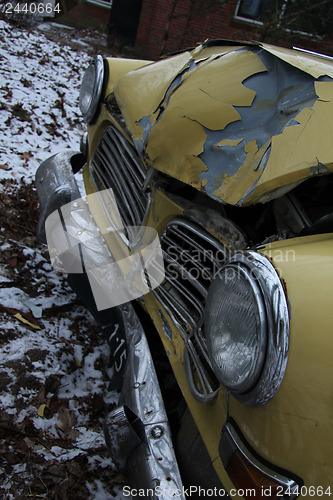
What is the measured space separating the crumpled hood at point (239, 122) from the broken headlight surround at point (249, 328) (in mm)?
312

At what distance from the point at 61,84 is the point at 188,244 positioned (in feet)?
16.1

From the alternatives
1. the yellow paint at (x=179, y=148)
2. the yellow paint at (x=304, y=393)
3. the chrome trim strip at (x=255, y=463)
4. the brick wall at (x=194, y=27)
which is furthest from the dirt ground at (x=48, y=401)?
the brick wall at (x=194, y=27)

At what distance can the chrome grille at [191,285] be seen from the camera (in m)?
1.39

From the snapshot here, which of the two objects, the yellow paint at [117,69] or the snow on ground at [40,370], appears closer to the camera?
the snow on ground at [40,370]

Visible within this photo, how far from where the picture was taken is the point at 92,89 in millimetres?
2318

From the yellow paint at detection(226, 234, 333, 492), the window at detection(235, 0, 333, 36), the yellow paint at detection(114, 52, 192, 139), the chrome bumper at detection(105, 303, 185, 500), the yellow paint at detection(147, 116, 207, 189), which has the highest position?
the window at detection(235, 0, 333, 36)

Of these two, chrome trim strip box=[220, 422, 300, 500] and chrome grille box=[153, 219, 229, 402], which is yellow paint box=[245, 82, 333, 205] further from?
chrome trim strip box=[220, 422, 300, 500]

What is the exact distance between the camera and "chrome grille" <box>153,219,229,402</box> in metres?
1.39

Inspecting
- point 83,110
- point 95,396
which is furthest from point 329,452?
point 83,110

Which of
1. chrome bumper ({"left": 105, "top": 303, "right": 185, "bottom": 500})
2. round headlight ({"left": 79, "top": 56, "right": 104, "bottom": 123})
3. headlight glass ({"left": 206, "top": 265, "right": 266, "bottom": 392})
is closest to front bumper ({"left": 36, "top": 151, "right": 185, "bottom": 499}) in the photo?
chrome bumper ({"left": 105, "top": 303, "right": 185, "bottom": 500})

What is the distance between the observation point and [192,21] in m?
8.80

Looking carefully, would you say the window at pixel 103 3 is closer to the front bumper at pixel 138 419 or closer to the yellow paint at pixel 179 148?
the yellow paint at pixel 179 148

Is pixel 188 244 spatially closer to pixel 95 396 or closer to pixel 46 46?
pixel 95 396

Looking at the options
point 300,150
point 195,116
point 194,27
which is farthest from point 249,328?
point 194,27
